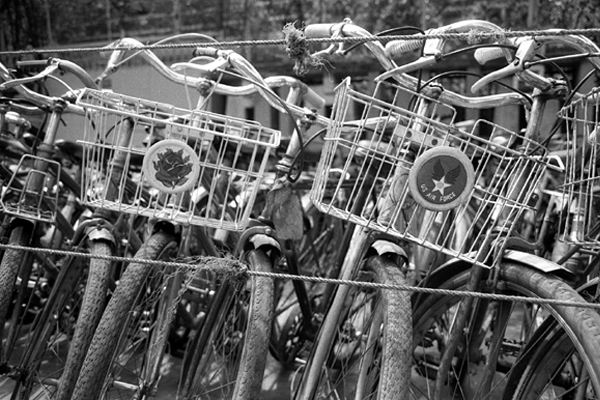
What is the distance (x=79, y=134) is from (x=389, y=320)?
3472 millimetres

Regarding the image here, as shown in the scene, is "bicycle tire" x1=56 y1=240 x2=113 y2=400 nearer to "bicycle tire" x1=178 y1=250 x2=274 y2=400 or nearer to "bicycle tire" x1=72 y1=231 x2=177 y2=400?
"bicycle tire" x1=72 y1=231 x2=177 y2=400

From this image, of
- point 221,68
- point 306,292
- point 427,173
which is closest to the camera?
point 427,173

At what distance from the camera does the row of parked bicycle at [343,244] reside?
162 cm

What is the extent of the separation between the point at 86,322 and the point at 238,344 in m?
0.61

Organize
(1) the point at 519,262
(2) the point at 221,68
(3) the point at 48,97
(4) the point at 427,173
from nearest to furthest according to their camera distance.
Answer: (4) the point at 427,173 < (1) the point at 519,262 < (2) the point at 221,68 < (3) the point at 48,97

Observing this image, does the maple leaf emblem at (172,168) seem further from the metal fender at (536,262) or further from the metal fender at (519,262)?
the metal fender at (536,262)

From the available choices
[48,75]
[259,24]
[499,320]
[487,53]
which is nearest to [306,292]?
[499,320]

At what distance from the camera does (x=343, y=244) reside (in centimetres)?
234

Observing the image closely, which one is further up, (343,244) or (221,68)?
(221,68)

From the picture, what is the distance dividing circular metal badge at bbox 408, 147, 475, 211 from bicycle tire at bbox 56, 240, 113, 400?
900 mm

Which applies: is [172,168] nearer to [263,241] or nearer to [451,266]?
[263,241]

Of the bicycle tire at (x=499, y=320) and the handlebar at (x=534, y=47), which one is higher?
the handlebar at (x=534, y=47)

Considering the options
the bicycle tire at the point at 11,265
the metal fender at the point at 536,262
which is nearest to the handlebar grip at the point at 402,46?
the metal fender at the point at 536,262

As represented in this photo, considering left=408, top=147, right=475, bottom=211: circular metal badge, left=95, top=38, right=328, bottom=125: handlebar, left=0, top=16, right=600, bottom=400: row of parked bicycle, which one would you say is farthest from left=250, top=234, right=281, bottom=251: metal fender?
left=408, top=147, right=475, bottom=211: circular metal badge
